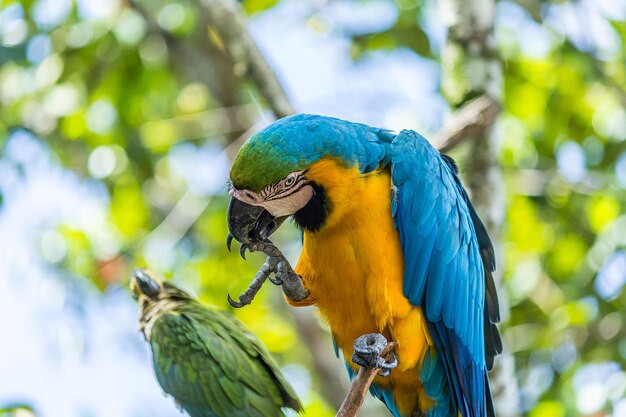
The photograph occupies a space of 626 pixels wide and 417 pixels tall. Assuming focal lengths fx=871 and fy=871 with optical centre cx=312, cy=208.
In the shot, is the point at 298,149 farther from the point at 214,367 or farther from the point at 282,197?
the point at 214,367

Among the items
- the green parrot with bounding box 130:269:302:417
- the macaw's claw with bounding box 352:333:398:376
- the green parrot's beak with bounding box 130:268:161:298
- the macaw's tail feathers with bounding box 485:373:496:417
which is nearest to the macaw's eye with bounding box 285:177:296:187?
the macaw's claw with bounding box 352:333:398:376

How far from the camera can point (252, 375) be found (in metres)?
3.32

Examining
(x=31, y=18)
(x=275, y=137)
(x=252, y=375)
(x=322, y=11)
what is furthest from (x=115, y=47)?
(x=275, y=137)

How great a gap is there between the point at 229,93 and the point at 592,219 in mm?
2254

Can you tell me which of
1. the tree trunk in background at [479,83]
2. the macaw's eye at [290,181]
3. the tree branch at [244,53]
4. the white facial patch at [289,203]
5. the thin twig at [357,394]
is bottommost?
the tree trunk in background at [479,83]

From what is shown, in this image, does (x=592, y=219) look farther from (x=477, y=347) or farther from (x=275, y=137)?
(x=275, y=137)

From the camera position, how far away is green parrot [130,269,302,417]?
Answer: 10.8 feet

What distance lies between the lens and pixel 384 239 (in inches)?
102

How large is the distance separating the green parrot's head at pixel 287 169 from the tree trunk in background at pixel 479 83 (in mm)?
1014

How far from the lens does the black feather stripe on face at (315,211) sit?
2.51 metres

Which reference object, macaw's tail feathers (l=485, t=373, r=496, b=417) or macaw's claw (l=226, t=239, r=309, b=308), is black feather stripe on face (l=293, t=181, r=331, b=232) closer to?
macaw's claw (l=226, t=239, r=309, b=308)

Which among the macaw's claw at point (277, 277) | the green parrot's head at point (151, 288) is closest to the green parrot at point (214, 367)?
the green parrot's head at point (151, 288)

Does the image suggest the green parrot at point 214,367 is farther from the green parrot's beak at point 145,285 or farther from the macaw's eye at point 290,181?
the macaw's eye at point 290,181

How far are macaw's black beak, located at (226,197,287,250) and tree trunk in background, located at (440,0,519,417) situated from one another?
1214 mm
